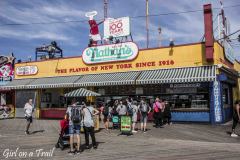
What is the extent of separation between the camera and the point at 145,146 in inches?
499

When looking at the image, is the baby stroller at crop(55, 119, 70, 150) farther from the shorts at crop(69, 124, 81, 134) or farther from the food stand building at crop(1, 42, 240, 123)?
the food stand building at crop(1, 42, 240, 123)

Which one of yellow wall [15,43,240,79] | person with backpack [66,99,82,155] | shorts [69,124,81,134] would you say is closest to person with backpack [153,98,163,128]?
yellow wall [15,43,240,79]

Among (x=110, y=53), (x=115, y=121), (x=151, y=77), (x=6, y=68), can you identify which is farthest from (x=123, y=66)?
(x=6, y=68)

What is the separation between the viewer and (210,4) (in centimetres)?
2048

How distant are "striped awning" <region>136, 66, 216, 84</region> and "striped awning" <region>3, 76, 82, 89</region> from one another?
20.1 ft

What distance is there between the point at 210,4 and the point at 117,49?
7.32 meters

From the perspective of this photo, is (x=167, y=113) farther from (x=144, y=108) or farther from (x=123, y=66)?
(x=123, y=66)

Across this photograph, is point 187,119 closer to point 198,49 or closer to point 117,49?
point 198,49

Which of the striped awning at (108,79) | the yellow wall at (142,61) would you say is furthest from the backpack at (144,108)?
the yellow wall at (142,61)

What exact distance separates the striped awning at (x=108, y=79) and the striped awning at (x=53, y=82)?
2.74ft

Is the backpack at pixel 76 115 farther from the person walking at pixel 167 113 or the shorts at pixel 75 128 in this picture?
the person walking at pixel 167 113

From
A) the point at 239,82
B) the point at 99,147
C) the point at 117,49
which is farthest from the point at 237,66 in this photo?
the point at 99,147

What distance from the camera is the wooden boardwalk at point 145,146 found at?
10.8m

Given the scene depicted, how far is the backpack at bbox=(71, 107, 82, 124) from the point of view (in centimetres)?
1150
